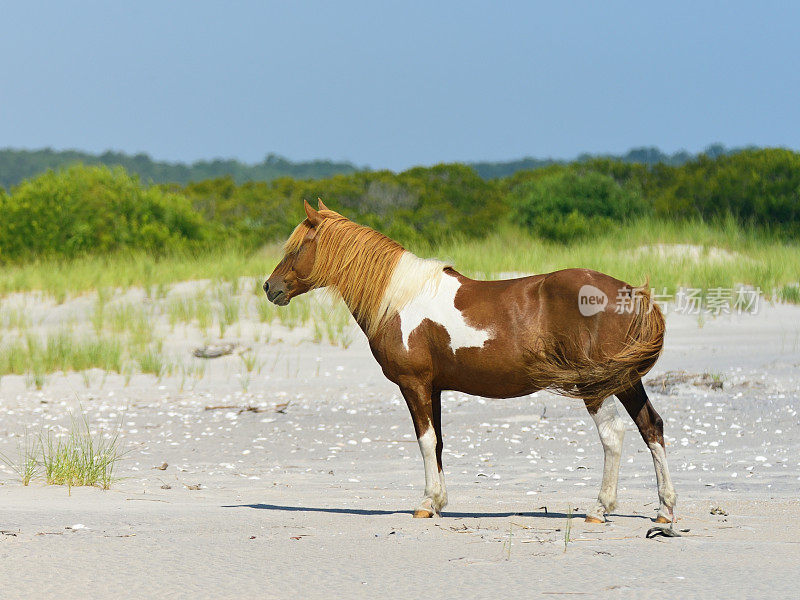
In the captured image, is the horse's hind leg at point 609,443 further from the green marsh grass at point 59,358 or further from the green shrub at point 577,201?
the green shrub at point 577,201

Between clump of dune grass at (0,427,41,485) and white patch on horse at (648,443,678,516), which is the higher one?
white patch on horse at (648,443,678,516)

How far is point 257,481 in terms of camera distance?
8.62 metres

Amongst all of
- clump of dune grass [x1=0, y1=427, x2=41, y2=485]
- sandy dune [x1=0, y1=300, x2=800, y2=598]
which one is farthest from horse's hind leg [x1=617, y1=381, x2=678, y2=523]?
clump of dune grass [x1=0, y1=427, x2=41, y2=485]

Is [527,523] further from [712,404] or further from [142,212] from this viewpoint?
[142,212]

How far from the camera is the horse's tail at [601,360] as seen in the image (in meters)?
6.05

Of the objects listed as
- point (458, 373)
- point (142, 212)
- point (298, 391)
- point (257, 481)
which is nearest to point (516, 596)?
point (458, 373)

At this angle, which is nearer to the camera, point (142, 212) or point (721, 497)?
point (721, 497)

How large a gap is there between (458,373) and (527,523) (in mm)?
1008

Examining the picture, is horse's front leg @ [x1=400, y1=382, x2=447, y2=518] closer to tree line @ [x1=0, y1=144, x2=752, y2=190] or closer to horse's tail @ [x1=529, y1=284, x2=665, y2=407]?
horse's tail @ [x1=529, y1=284, x2=665, y2=407]

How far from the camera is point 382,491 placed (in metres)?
7.96

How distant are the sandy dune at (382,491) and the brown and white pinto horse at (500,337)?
549mm

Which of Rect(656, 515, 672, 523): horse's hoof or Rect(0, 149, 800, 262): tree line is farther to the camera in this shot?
Rect(0, 149, 800, 262): tree line

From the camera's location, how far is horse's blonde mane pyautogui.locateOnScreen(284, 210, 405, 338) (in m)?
6.66

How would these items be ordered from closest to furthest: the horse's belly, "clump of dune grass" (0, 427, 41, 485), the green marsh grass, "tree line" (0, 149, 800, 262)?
the horse's belly → "clump of dune grass" (0, 427, 41, 485) → the green marsh grass → "tree line" (0, 149, 800, 262)
